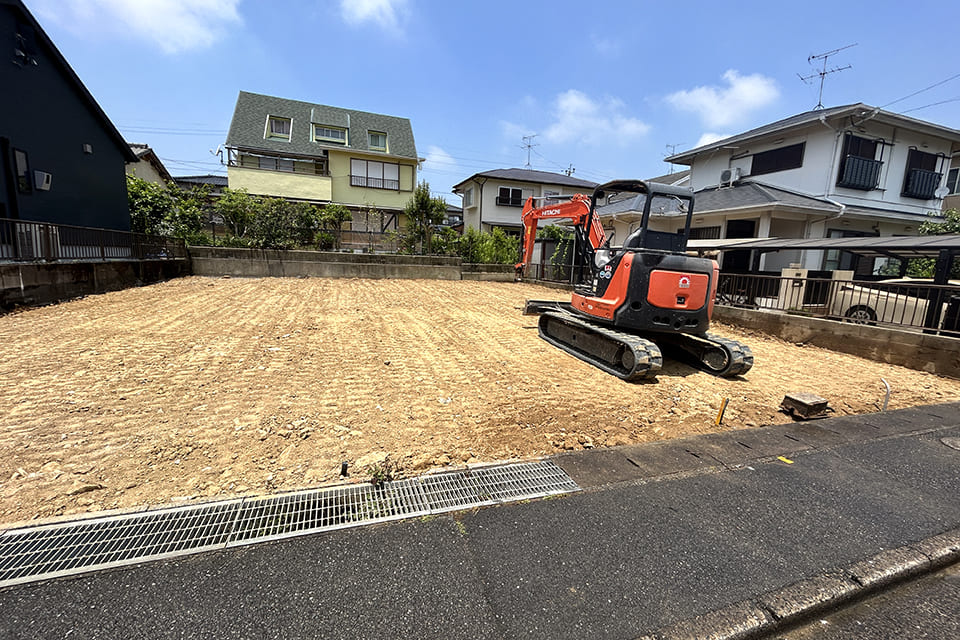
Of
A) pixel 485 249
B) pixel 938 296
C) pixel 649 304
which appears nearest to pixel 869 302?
pixel 938 296

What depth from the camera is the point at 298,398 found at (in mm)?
3832

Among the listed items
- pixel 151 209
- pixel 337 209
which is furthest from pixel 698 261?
pixel 151 209

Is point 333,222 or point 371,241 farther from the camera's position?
point 371,241

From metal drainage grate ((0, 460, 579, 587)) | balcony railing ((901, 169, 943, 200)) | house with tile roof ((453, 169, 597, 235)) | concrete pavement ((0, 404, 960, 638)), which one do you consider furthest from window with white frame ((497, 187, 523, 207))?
metal drainage grate ((0, 460, 579, 587))

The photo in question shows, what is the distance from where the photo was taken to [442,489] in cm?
256

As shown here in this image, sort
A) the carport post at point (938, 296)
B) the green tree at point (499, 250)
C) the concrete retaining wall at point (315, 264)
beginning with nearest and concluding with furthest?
the carport post at point (938, 296)
the concrete retaining wall at point (315, 264)
the green tree at point (499, 250)

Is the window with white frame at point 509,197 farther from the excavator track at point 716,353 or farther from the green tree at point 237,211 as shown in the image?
the excavator track at point 716,353

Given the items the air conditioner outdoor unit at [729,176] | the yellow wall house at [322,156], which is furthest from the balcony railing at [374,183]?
the air conditioner outdoor unit at [729,176]

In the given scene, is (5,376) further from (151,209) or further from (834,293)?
(151,209)

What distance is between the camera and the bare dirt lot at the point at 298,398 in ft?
8.75

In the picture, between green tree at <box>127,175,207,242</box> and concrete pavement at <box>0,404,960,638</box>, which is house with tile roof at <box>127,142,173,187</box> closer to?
green tree at <box>127,175,207,242</box>

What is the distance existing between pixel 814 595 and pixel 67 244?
13386 mm

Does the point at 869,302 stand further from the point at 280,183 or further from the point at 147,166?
the point at 147,166

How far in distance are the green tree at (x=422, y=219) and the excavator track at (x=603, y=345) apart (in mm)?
13122
